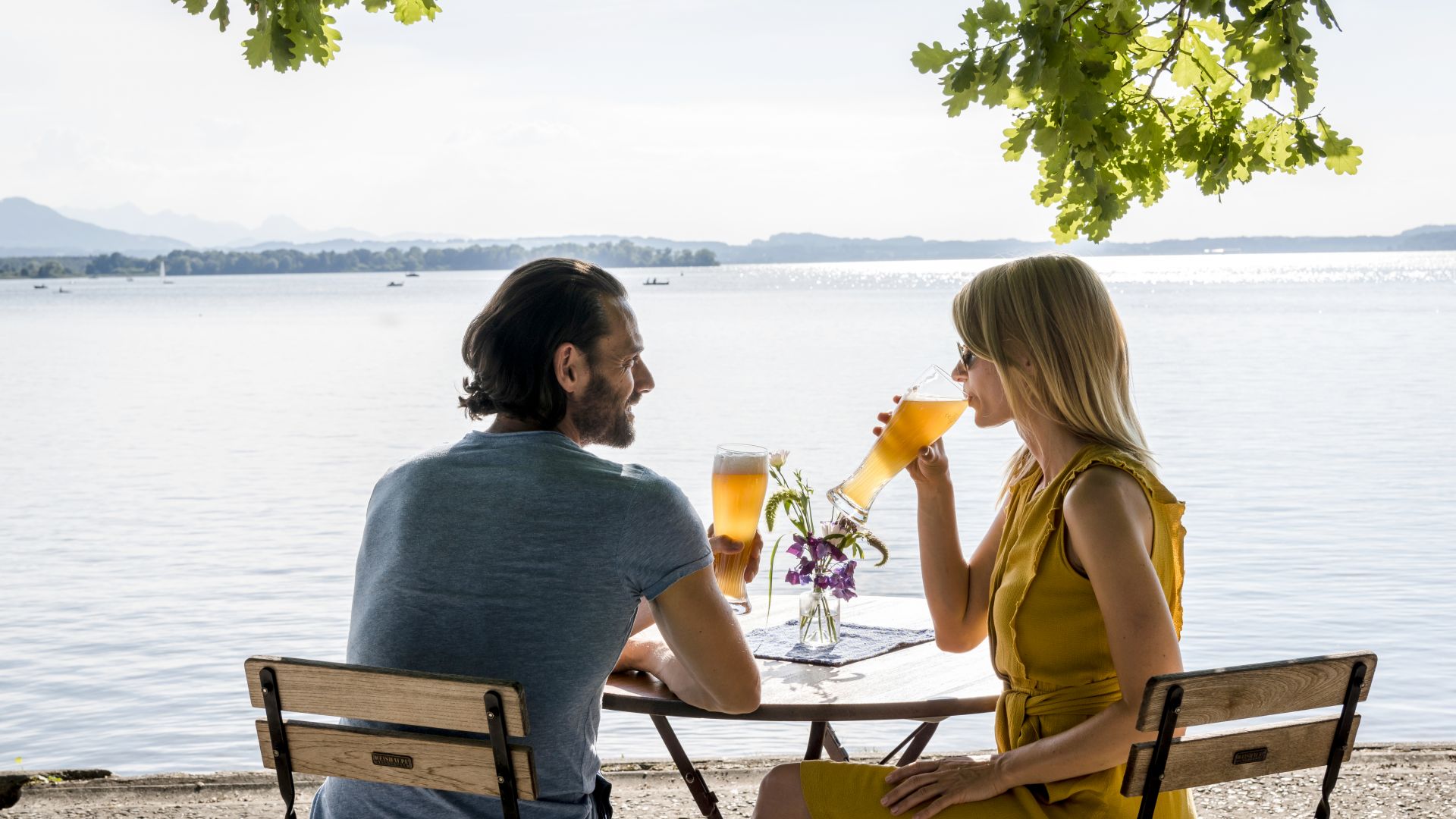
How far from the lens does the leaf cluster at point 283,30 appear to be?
282cm

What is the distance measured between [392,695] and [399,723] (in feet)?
0.19

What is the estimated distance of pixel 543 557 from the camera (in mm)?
2094

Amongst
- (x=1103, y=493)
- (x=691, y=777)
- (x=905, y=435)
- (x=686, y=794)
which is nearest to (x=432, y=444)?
(x=686, y=794)

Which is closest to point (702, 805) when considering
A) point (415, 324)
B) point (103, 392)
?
point (103, 392)

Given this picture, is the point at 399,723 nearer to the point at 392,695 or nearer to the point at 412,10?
the point at 392,695

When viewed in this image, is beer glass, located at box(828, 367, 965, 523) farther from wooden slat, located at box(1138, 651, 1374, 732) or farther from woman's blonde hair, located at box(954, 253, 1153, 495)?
wooden slat, located at box(1138, 651, 1374, 732)

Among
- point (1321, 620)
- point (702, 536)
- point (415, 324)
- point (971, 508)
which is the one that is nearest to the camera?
point (702, 536)

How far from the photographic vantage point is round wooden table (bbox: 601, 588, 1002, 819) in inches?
93.5

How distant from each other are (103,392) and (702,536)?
23636 mm

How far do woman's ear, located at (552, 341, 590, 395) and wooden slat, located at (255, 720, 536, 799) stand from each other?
568 mm

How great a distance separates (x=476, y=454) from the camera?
217 cm

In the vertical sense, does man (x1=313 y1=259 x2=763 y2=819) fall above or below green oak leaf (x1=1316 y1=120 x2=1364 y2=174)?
below

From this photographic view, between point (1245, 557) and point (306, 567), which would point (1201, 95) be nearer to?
point (1245, 557)

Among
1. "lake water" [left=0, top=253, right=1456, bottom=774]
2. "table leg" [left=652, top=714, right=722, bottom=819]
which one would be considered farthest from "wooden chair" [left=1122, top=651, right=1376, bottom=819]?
"lake water" [left=0, top=253, right=1456, bottom=774]
